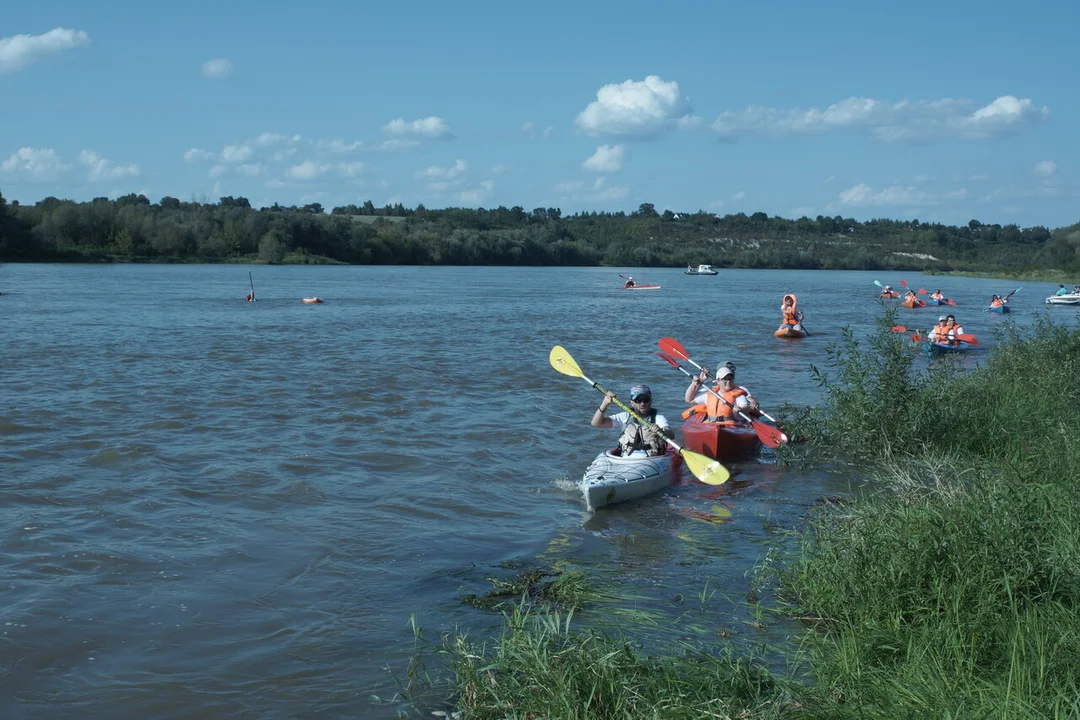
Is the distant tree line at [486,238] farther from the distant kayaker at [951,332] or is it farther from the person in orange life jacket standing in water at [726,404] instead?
the person in orange life jacket standing in water at [726,404]

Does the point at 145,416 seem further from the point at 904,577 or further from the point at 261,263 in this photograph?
the point at 261,263

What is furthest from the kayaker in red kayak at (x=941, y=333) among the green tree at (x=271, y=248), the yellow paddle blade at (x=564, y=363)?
the green tree at (x=271, y=248)

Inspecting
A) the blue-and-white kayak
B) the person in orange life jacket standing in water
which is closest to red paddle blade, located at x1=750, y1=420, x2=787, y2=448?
the person in orange life jacket standing in water

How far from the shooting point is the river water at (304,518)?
548 cm

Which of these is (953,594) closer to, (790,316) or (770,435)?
(770,435)

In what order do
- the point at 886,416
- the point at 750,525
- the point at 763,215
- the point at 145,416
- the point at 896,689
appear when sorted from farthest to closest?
the point at 763,215 → the point at 145,416 → the point at 886,416 → the point at 750,525 → the point at 896,689

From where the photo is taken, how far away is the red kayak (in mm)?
10711

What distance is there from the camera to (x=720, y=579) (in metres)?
6.62

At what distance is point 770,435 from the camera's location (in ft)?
35.6

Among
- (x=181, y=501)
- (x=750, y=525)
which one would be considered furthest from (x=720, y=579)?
(x=181, y=501)

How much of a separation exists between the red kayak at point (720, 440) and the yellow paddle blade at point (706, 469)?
1062 mm

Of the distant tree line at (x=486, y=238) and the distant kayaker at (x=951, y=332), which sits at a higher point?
the distant tree line at (x=486, y=238)

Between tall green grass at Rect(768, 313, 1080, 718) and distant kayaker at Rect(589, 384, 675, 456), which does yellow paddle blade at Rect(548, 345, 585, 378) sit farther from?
tall green grass at Rect(768, 313, 1080, 718)

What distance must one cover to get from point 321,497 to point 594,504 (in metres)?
2.68
